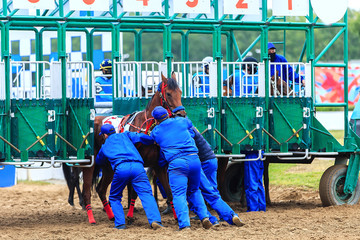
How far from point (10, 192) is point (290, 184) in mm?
5804

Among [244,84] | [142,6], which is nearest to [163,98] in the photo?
[142,6]

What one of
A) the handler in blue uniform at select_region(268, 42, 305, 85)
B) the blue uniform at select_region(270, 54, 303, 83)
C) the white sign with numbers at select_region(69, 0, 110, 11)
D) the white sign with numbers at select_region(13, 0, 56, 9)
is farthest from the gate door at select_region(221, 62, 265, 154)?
the white sign with numbers at select_region(13, 0, 56, 9)

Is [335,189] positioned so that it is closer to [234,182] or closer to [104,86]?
[234,182]

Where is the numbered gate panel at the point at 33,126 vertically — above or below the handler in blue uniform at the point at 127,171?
above

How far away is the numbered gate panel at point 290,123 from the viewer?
1075 cm

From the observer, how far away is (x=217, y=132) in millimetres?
10211

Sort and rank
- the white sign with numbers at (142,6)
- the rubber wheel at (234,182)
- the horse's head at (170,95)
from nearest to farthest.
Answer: the horse's head at (170,95) → the white sign with numbers at (142,6) → the rubber wheel at (234,182)

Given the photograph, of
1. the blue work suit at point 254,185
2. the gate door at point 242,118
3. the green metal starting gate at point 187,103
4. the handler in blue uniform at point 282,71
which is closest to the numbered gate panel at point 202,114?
the green metal starting gate at point 187,103

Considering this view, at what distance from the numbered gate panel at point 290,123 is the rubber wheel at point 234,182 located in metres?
1.58

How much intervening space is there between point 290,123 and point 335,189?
1.38 m

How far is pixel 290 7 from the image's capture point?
1077 centimetres

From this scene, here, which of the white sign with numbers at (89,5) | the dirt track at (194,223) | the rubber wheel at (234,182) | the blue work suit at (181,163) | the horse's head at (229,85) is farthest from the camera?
the rubber wheel at (234,182)

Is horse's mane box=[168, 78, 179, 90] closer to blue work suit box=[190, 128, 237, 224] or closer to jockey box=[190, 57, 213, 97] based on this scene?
blue work suit box=[190, 128, 237, 224]

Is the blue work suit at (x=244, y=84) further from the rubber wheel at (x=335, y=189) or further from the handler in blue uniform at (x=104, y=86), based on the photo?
the handler in blue uniform at (x=104, y=86)
